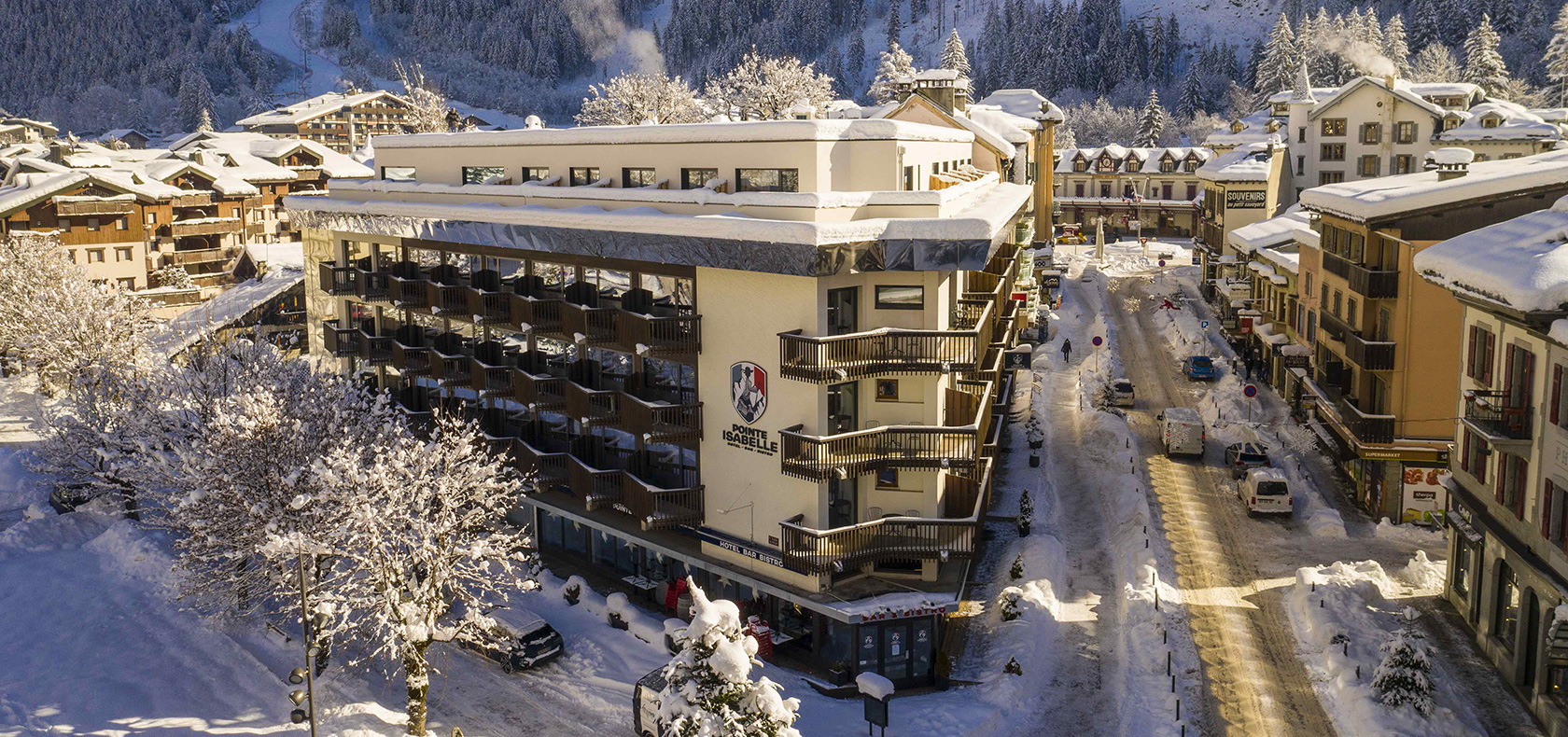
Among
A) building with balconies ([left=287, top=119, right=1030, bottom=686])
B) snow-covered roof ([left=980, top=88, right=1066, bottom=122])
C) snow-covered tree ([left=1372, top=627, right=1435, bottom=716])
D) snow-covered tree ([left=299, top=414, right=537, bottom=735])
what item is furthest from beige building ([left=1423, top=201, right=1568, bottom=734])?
snow-covered roof ([left=980, top=88, right=1066, bottom=122])

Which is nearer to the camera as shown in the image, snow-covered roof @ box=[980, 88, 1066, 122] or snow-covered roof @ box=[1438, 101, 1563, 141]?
snow-covered roof @ box=[1438, 101, 1563, 141]

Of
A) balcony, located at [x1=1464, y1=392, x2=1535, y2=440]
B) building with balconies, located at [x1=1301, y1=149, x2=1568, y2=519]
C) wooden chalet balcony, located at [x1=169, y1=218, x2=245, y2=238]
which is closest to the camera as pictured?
balcony, located at [x1=1464, y1=392, x2=1535, y2=440]

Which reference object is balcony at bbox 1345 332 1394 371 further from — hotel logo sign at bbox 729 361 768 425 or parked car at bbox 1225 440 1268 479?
hotel logo sign at bbox 729 361 768 425

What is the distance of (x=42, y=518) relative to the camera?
49844mm

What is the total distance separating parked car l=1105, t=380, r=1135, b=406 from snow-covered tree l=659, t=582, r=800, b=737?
44103 millimetres

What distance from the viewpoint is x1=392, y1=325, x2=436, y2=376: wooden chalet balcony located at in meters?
47.0

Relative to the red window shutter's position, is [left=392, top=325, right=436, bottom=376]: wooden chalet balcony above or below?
below

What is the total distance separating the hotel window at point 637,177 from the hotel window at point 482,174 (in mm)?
6732

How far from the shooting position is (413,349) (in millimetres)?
47094

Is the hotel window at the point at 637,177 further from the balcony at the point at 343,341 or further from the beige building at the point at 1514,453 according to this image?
the beige building at the point at 1514,453

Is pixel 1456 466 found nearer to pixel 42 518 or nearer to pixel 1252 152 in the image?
pixel 42 518

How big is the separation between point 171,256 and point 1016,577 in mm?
86105

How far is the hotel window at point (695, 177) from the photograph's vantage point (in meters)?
36.3

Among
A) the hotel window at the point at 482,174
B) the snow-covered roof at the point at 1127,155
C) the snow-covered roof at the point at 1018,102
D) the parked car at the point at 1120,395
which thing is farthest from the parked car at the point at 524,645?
the snow-covered roof at the point at 1127,155
